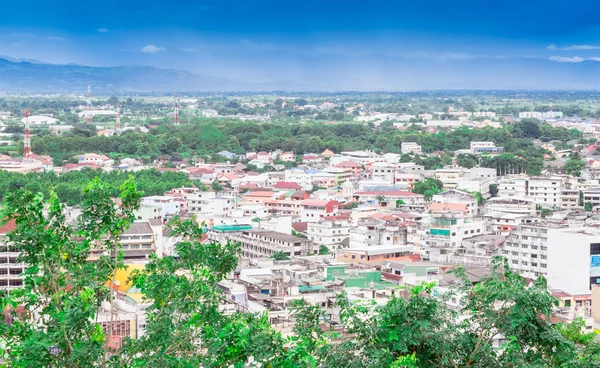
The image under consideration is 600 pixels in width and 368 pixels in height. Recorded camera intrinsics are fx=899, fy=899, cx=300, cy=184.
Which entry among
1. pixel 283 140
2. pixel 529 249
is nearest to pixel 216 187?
pixel 283 140

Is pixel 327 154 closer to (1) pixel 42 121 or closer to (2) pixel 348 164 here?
(2) pixel 348 164

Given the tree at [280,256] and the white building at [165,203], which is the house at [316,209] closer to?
the white building at [165,203]

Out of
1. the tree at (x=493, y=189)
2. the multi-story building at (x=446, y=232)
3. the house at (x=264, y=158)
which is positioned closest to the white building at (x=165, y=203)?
the multi-story building at (x=446, y=232)

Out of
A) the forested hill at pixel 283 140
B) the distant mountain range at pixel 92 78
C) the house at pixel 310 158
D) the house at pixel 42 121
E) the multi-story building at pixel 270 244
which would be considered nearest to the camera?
the multi-story building at pixel 270 244

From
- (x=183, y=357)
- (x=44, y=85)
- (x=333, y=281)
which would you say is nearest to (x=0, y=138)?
(x=333, y=281)

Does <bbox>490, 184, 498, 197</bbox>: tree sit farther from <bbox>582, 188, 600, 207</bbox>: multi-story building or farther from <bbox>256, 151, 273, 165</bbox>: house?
<bbox>256, 151, 273, 165</bbox>: house

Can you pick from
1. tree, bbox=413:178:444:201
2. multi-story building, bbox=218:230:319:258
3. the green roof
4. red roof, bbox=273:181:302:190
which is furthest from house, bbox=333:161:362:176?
multi-story building, bbox=218:230:319:258
